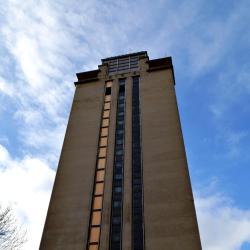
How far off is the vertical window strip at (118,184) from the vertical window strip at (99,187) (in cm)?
123

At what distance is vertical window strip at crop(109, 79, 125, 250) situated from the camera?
97.1 feet

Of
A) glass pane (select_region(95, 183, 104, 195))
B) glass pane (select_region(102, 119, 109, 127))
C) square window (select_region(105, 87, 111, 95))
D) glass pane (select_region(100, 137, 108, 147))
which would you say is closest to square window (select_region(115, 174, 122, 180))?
glass pane (select_region(95, 183, 104, 195))

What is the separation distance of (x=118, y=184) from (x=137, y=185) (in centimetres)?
213

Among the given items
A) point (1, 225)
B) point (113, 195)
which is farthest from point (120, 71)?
point (1, 225)

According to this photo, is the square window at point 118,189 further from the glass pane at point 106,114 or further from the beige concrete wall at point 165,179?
the glass pane at point 106,114

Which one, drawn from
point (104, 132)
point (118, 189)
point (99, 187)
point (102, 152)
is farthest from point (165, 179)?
point (104, 132)

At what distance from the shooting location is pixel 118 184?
3403 centimetres

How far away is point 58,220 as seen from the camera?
3170 centimetres

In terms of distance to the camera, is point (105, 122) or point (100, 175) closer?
point (100, 175)

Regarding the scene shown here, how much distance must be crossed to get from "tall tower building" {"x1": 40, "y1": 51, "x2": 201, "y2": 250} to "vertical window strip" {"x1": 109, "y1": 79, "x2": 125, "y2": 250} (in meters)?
0.09

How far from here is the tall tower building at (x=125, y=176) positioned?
2917 centimetres

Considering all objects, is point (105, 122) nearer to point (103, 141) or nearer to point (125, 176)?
point (103, 141)

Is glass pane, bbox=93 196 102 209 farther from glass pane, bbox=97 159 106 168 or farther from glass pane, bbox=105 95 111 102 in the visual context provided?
glass pane, bbox=105 95 111 102

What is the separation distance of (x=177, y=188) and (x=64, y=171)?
13.0 m
